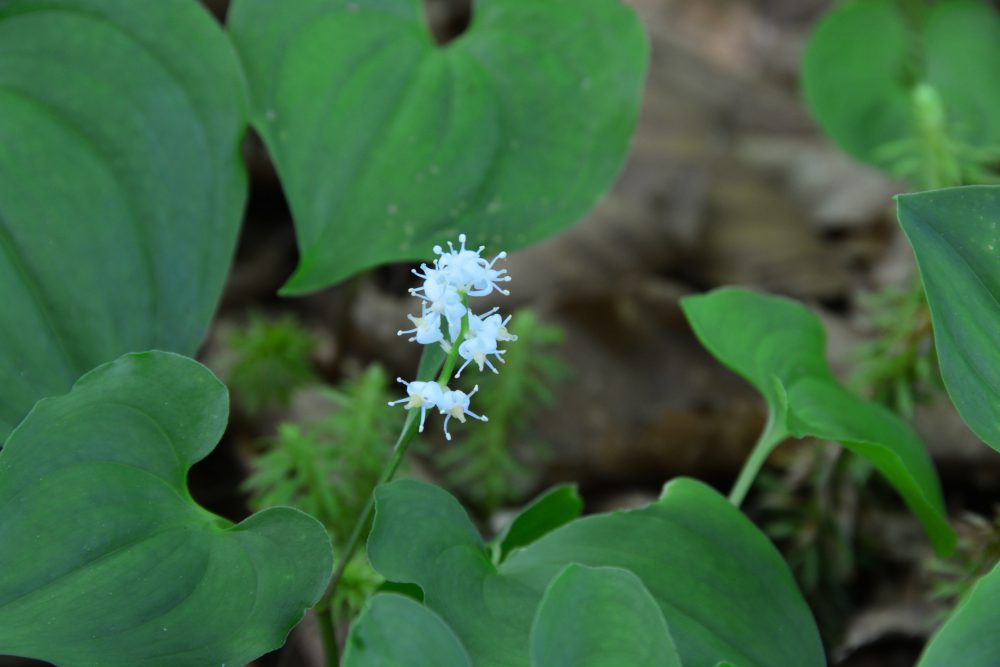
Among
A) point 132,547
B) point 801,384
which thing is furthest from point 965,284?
point 132,547

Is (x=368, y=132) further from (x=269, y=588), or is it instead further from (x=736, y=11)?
(x=736, y=11)

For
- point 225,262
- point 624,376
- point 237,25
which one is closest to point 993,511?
point 624,376

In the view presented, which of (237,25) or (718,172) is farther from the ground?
(237,25)

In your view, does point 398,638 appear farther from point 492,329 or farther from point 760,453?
point 760,453

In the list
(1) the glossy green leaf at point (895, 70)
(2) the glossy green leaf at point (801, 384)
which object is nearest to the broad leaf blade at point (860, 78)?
(1) the glossy green leaf at point (895, 70)

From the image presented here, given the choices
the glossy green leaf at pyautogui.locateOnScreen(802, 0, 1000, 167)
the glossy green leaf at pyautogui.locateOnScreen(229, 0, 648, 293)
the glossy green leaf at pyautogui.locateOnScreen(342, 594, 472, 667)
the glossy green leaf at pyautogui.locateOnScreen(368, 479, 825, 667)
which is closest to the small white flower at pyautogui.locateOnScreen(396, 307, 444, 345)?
the glossy green leaf at pyautogui.locateOnScreen(368, 479, 825, 667)

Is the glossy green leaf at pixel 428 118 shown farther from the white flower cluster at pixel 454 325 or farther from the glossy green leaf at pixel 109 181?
the white flower cluster at pixel 454 325
